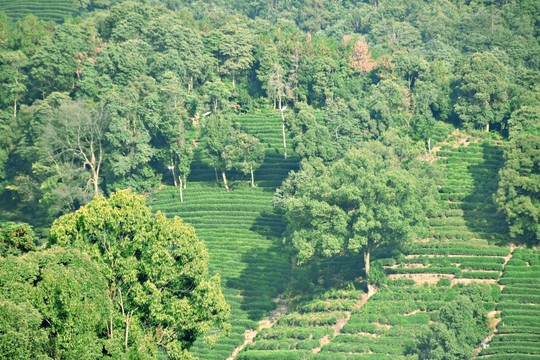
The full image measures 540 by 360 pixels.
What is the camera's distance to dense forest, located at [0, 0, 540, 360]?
130 ft

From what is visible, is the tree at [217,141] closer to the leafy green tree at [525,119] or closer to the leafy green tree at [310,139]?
the leafy green tree at [310,139]

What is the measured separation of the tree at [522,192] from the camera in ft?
201

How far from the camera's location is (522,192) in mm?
62219

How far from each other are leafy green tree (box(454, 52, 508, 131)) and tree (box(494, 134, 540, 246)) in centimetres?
1314

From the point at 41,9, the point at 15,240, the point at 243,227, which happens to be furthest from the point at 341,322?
the point at 41,9

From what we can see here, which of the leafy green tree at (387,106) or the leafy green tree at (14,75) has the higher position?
the leafy green tree at (14,75)

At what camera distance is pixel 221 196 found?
75.1 meters

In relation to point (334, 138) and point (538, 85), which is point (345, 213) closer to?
point (334, 138)

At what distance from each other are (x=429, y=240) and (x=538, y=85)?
23.3 meters

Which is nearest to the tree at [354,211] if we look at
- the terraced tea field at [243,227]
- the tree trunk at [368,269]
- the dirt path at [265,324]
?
the tree trunk at [368,269]

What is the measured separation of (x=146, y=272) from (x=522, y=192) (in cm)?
3255

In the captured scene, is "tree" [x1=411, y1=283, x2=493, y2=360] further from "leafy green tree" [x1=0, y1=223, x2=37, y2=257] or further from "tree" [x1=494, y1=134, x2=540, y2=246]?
"leafy green tree" [x1=0, y1=223, x2=37, y2=257]

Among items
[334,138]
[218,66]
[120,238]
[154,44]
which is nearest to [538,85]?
[334,138]

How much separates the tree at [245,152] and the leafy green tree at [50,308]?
38.2 m
